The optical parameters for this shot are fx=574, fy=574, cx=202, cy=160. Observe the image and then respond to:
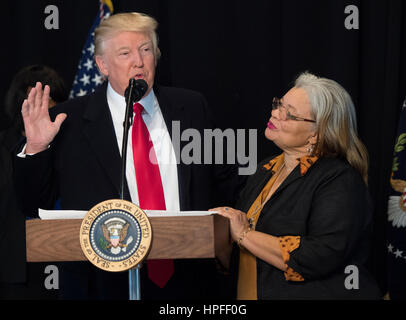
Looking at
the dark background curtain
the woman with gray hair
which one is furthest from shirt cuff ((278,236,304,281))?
the dark background curtain

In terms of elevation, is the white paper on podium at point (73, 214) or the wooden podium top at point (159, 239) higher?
the white paper on podium at point (73, 214)

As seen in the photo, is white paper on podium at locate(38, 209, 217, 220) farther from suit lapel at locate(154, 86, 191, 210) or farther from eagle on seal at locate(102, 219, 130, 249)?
suit lapel at locate(154, 86, 191, 210)

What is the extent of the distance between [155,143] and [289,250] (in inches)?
27.7

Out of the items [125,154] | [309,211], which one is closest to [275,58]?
[309,211]

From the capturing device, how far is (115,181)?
7.27 feet

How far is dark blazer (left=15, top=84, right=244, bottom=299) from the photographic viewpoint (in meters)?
2.21

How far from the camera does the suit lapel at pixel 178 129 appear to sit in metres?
2.32

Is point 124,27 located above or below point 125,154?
above

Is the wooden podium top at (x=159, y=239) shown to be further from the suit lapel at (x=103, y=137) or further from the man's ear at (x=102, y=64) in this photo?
the man's ear at (x=102, y=64)

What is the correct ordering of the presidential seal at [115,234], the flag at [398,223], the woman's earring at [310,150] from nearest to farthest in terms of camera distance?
1. the presidential seal at [115,234]
2. the woman's earring at [310,150]
3. the flag at [398,223]

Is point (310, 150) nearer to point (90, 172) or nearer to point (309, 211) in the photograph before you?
point (309, 211)

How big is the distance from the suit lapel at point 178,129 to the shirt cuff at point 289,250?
417 mm

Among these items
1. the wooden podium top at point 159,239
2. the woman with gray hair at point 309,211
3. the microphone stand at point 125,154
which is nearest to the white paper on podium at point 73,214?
the wooden podium top at point 159,239

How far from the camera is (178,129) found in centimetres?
244
